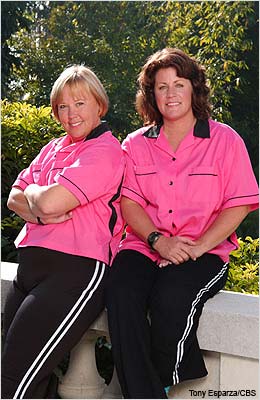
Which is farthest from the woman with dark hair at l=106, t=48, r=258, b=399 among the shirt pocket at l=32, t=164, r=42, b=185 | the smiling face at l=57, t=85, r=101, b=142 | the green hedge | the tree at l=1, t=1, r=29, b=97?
the tree at l=1, t=1, r=29, b=97

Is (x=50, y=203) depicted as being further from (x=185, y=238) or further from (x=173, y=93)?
(x=173, y=93)

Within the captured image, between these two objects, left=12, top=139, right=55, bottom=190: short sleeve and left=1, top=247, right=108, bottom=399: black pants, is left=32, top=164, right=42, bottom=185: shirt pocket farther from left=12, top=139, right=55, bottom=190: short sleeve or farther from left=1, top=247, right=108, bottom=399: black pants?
left=1, top=247, right=108, bottom=399: black pants

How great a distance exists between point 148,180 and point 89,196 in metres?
0.29

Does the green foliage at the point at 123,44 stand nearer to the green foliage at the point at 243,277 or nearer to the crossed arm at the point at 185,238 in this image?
the green foliage at the point at 243,277

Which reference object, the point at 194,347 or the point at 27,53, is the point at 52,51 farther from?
the point at 194,347

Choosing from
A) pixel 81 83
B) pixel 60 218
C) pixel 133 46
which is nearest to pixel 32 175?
pixel 60 218

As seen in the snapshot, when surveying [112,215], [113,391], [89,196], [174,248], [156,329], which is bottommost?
[113,391]

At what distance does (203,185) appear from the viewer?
2.78 metres

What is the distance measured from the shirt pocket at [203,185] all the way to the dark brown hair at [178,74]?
0.96 feet

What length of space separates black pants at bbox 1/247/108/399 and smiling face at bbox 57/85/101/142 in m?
0.50

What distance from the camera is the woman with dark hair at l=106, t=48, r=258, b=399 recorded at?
2.51m

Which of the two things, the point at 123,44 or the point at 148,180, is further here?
the point at 123,44

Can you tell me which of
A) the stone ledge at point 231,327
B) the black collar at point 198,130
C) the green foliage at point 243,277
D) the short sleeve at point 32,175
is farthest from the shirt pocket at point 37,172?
the green foliage at point 243,277

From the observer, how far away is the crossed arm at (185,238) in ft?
8.84
